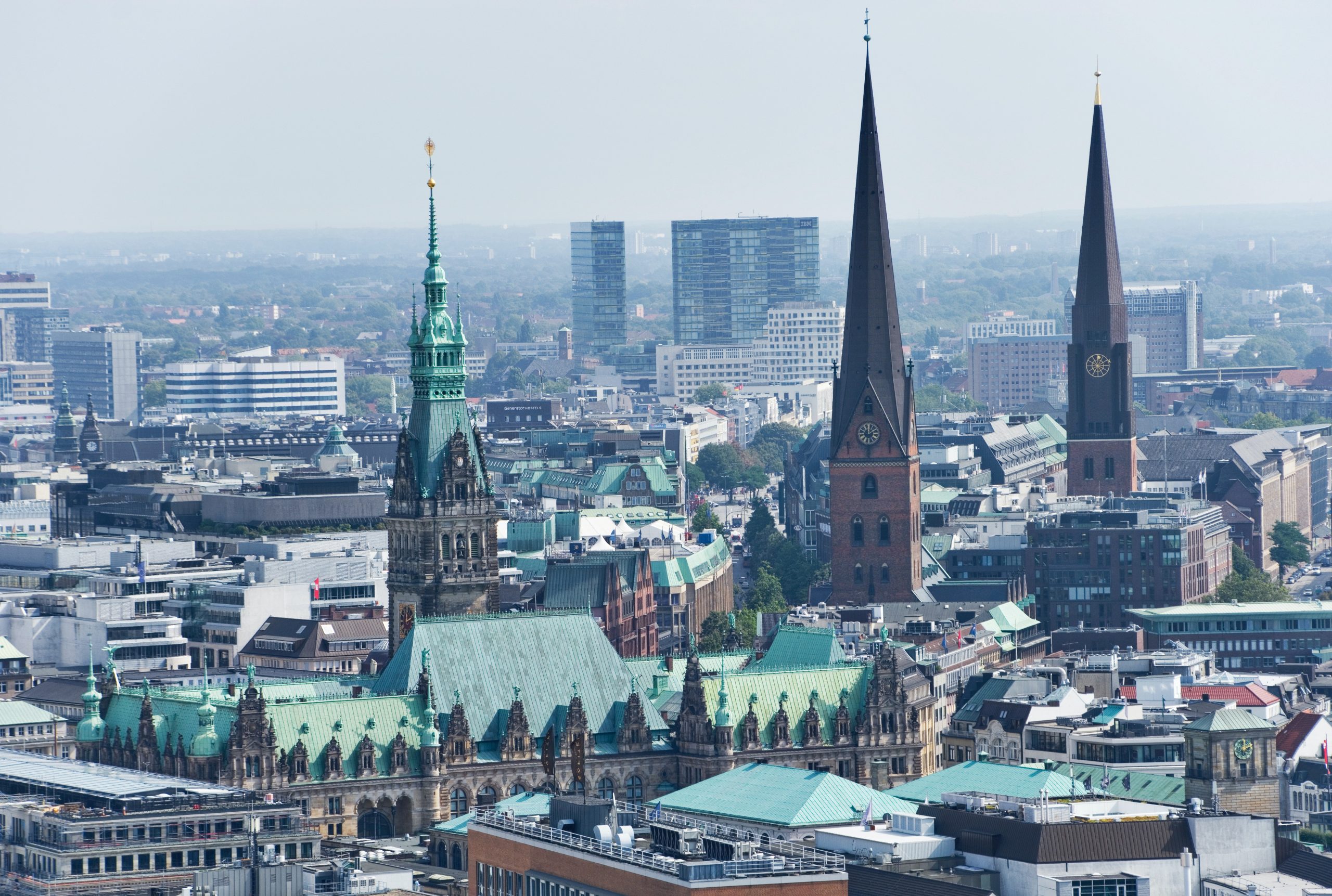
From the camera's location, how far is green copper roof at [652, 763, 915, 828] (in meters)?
125

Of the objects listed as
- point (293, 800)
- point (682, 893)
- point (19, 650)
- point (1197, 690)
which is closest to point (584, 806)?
point (682, 893)

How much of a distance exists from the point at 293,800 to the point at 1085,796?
29.2m

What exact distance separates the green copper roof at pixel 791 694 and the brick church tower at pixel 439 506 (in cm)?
1102

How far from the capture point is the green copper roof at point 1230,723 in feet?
454

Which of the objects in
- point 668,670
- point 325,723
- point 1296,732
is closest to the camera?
point 325,723

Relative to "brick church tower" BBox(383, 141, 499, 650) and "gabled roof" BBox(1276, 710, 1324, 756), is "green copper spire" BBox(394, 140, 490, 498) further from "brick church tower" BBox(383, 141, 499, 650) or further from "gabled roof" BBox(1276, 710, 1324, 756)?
"gabled roof" BBox(1276, 710, 1324, 756)

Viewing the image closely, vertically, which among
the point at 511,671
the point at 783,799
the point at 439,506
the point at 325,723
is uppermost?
the point at 439,506

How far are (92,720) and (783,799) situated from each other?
99.9 feet

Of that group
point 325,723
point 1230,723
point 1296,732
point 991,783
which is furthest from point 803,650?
point 991,783

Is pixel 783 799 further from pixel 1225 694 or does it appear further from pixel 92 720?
pixel 1225 694

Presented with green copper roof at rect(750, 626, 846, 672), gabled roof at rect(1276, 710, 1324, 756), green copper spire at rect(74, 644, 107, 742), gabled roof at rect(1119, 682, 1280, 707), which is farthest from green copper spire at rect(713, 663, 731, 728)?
gabled roof at rect(1119, 682, 1280, 707)

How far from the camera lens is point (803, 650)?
15888 cm

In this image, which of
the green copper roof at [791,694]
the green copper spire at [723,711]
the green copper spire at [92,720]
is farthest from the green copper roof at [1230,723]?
the green copper spire at [92,720]

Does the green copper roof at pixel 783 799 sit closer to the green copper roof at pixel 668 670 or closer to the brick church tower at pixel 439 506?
the green copper roof at pixel 668 670
